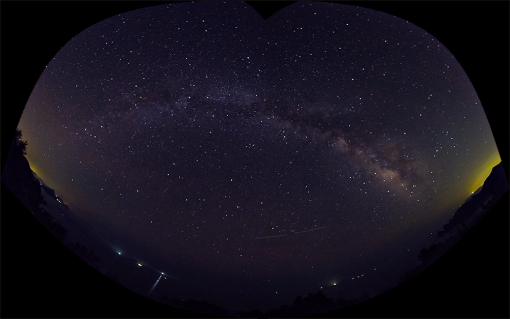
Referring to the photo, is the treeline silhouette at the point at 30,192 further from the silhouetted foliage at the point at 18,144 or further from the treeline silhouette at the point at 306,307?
the treeline silhouette at the point at 306,307

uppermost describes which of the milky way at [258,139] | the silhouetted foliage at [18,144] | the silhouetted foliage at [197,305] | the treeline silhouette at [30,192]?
the milky way at [258,139]

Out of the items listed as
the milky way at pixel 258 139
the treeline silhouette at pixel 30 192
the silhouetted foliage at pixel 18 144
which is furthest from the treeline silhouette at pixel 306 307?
the silhouetted foliage at pixel 18 144

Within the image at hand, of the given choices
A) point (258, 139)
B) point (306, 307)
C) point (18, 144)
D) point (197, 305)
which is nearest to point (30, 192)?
point (18, 144)

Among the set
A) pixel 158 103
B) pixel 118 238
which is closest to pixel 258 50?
pixel 158 103

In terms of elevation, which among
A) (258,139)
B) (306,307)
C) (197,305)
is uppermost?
(258,139)

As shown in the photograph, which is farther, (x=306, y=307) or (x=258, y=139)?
(x=306, y=307)

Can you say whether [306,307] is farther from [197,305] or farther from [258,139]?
[258,139]

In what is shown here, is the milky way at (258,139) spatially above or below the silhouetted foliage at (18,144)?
above

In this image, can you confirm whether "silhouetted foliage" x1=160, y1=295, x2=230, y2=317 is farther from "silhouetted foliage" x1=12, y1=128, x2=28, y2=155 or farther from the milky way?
"silhouetted foliage" x1=12, y1=128, x2=28, y2=155
